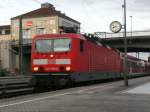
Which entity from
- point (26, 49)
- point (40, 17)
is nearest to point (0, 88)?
point (26, 49)

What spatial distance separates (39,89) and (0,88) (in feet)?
18.7

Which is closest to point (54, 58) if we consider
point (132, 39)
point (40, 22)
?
point (132, 39)

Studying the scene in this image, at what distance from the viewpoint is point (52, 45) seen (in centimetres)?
2714

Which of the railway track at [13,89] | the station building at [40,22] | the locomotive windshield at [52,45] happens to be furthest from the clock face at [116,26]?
the station building at [40,22]

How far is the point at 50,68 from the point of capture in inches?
1049

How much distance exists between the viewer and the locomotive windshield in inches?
1053

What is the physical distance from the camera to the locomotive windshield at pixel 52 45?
26.8 m

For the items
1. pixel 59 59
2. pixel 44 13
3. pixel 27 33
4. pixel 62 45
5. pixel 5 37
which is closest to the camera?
pixel 59 59

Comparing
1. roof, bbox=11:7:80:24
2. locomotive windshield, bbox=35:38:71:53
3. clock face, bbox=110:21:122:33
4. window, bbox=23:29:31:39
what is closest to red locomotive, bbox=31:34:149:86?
locomotive windshield, bbox=35:38:71:53

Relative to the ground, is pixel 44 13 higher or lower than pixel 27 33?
higher

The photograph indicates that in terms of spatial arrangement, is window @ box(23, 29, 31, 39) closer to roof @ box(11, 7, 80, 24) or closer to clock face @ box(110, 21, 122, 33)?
roof @ box(11, 7, 80, 24)

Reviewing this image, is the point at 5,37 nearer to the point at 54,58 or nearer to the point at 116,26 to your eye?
the point at 116,26

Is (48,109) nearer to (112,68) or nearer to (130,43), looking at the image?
(112,68)

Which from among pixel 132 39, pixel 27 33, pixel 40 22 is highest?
pixel 40 22
